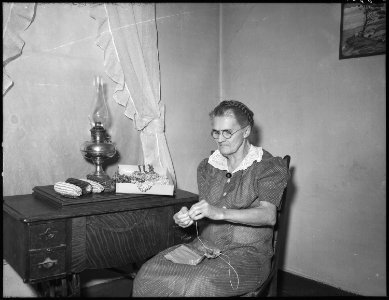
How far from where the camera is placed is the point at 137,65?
3.22 m

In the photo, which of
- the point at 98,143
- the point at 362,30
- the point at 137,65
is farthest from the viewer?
the point at 137,65

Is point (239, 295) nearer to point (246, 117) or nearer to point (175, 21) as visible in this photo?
point (246, 117)

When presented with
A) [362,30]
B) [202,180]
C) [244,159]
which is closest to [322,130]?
[362,30]

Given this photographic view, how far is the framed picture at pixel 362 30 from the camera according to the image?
2.99 meters

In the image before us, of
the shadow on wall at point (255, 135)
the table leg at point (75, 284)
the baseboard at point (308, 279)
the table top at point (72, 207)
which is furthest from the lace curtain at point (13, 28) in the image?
the baseboard at point (308, 279)

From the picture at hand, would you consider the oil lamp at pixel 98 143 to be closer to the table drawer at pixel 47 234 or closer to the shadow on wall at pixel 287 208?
the table drawer at pixel 47 234

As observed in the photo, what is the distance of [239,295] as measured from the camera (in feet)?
7.02

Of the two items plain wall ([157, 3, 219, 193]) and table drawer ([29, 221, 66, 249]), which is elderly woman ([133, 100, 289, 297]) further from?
plain wall ([157, 3, 219, 193])

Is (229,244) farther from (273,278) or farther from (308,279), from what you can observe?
(308,279)

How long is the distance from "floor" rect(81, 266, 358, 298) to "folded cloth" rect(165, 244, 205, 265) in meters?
1.08

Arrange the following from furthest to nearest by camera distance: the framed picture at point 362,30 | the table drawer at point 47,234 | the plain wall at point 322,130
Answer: the plain wall at point 322,130, the framed picture at point 362,30, the table drawer at point 47,234

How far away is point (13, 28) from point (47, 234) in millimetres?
1425

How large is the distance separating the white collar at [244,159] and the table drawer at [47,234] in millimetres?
1013

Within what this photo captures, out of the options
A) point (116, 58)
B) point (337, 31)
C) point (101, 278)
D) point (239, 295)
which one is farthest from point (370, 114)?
point (101, 278)
